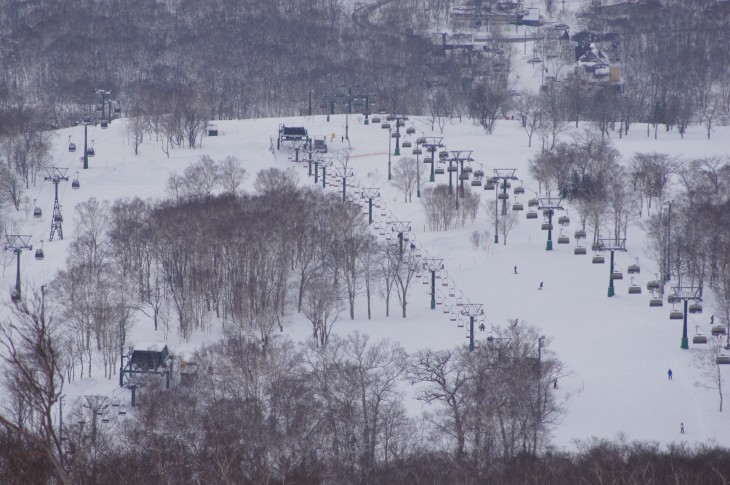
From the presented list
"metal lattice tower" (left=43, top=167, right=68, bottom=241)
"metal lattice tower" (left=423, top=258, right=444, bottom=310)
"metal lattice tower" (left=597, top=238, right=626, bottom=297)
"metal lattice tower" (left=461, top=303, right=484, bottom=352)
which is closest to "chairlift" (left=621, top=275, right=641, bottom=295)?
"metal lattice tower" (left=597, top=238, right=626, bottom=297)

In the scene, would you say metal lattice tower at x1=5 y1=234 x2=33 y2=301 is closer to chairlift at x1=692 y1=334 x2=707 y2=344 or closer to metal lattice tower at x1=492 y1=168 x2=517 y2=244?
metal lattice tower at x1=492 y1=168 x2=517 y2=244

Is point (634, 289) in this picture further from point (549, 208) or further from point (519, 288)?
point (549, 208)

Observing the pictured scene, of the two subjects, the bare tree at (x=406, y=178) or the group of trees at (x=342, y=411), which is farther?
the bare tree at (x=406, y=178)

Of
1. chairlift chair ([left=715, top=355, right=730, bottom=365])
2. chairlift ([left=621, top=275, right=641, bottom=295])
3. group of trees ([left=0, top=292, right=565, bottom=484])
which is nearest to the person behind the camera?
group of trees ([left=0, top=292, right=565, bottom=484])

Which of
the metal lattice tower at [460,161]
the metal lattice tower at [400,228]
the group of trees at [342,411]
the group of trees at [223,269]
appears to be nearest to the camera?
the group of trees at [342,411]

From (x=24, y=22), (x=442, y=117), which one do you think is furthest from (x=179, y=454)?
→ (x=24, y=22)

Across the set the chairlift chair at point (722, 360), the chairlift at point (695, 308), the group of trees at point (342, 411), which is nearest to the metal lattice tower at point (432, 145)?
the chairlift at point (695, 308)

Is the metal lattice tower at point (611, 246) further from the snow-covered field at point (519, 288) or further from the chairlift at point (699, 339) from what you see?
the chairlift at point (699, 339)

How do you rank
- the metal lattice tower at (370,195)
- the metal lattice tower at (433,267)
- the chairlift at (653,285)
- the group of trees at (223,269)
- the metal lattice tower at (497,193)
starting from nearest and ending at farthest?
the group of trees at (223,269)
the chairlift at (653,285)
the metal lattice tower at (433,267)
the metal lattice tower at (497,193)
the metal lattice tower at (370,195)
